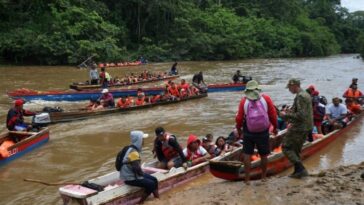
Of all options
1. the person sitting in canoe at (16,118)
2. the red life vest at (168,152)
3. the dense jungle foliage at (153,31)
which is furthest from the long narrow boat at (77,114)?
the dense jungle foliage at (153,31)

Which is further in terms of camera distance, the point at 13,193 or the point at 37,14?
the point at 37,14

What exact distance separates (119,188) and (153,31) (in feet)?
142

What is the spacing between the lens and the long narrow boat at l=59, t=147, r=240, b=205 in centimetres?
661

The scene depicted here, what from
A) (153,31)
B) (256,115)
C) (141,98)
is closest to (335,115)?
(256,115)

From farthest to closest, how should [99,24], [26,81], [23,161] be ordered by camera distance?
1. [99,24]
2. [26,81]
3. [23,161]

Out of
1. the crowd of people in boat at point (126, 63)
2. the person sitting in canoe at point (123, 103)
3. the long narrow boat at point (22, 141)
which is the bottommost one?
the long narrow boat at point (22, 141)

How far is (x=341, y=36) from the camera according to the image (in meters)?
79.1

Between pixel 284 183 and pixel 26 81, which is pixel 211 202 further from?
pixel 26 81

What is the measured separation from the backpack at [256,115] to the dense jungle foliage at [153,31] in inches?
1260

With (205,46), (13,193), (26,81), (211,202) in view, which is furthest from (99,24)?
(211,202)

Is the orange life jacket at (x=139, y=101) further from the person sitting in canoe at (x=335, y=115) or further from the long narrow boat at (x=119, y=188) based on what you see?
the long narrow boat at (x=119, y=188)

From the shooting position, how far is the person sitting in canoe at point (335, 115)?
11.8 m

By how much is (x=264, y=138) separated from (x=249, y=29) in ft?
163

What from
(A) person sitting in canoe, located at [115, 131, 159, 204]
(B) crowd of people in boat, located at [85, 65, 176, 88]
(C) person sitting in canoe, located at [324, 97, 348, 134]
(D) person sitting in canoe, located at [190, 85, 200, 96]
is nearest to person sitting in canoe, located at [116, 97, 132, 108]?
(D) person sitting in canoe, located at [190, 85, 200, 96]
